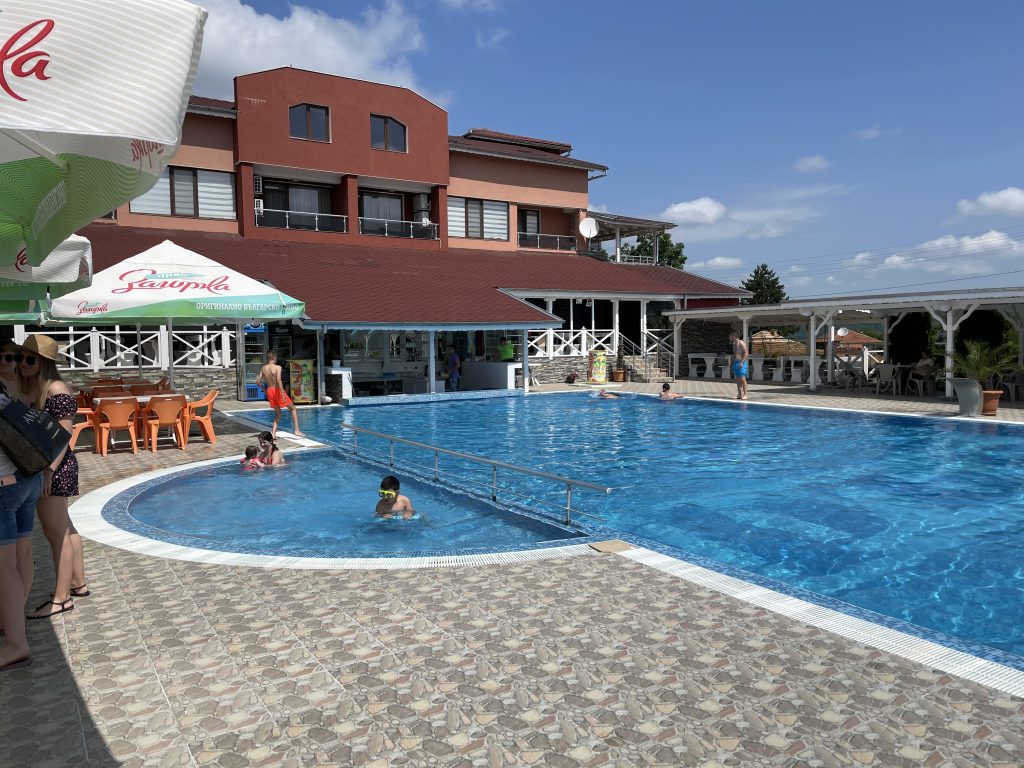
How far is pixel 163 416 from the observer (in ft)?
39.3

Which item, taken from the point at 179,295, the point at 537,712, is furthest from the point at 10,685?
the point at 179,295

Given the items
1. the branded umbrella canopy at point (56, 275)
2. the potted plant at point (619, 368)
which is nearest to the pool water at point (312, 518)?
the branded umbrella canopy at point (56, 275)

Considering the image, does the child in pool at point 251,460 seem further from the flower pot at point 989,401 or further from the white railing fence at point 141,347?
the flower pot at point 989,401

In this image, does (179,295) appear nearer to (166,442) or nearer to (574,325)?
(166,442)

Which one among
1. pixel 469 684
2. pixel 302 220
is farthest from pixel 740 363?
pixel 469 684

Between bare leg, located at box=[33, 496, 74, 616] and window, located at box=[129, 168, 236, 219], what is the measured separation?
69.5 feet

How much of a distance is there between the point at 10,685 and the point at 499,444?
1053 centimetres

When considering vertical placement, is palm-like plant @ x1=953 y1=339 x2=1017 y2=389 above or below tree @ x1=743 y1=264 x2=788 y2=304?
below

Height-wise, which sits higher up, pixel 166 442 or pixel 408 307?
pixel 408 307

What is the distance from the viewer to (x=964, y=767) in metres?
2.92

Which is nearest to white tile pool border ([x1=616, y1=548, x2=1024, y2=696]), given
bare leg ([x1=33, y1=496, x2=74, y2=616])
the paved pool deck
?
the paved pool deck

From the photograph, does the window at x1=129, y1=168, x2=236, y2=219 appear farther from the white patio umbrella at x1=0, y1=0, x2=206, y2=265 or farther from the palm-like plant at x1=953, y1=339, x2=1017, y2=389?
the white patio umbrella at x1=0, y1=0, x2=206, y2=265

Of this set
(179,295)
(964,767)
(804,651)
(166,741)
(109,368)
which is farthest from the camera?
(109,368)

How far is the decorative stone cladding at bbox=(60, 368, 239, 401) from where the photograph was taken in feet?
63.2
